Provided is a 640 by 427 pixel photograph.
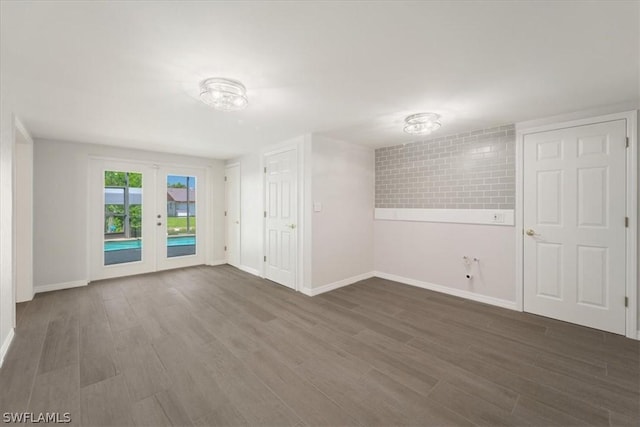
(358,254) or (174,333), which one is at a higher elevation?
(358,254)

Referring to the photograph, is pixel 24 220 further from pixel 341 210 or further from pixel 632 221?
pixel 632 221

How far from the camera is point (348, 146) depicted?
4422 millimetres

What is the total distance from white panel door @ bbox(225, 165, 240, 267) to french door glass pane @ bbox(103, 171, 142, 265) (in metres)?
1.66

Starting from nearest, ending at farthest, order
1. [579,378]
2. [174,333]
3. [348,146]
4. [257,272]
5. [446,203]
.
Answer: [579,378] < [174,333] < [446,203] < [348,146] < [257,272]

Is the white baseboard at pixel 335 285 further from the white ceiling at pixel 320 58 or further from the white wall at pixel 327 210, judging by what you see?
the white ceiling at pixel 320 58

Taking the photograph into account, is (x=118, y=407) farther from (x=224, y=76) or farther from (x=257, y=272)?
(x=257, y=272)

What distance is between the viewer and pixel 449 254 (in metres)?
3.89

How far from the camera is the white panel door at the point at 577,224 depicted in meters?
2.73

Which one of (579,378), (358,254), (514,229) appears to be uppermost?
(514,229)

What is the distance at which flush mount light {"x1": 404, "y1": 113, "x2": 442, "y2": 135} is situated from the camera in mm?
2971

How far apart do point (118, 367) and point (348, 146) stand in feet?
13.0

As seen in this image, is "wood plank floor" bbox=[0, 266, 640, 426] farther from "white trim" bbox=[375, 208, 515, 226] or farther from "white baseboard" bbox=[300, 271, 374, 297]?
"white trim" bbox=[375, 208, 515, 226]

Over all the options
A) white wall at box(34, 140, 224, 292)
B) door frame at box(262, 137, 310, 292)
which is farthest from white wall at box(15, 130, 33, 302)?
door frame at box(262, 137, 310, 292)

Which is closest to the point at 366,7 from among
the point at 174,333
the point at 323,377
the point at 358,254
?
the point at 323,377
